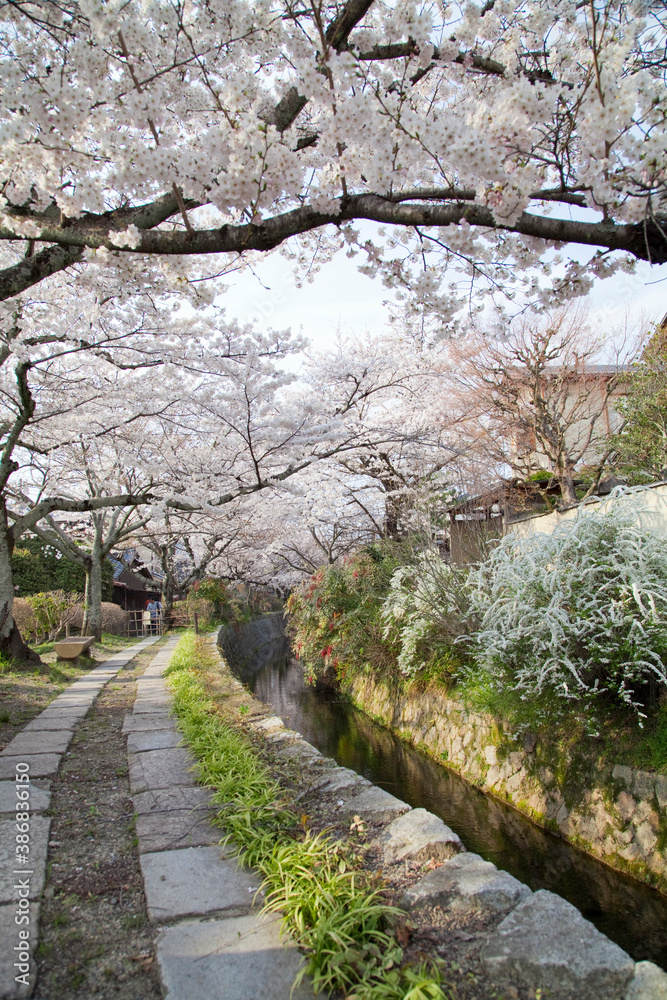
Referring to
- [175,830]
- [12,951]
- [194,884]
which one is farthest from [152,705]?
[12,951]

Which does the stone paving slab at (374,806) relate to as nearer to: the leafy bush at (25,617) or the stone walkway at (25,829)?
the stone walkway at (25,829)

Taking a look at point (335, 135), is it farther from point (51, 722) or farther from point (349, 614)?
point (349, 614)

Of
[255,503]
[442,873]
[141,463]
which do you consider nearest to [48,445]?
[141,463]

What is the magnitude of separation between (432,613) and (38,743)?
413 centimetres

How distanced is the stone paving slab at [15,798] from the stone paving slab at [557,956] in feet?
8.23

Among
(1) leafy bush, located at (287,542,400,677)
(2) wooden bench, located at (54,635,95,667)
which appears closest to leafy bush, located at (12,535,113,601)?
(2) wooden bench, located at (54,635,95,667)

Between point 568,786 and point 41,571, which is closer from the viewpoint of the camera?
point 568,786

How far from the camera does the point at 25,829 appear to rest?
2.88m

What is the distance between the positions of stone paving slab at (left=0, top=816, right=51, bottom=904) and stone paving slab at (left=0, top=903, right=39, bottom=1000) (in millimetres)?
113

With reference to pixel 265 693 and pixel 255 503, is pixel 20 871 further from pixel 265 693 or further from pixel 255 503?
pixel 255 503

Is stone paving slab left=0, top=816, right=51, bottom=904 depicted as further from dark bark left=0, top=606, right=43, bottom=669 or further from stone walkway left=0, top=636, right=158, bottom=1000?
dark bark left=0, top=606, right=43, bottom=669

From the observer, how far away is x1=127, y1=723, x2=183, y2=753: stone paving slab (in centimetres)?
445

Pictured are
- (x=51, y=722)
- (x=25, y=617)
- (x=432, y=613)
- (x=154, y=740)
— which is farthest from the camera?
(x=25, y=617)

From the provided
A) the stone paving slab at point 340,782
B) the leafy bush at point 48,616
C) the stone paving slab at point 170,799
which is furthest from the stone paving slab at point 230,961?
the leafy bush at point 48,616
